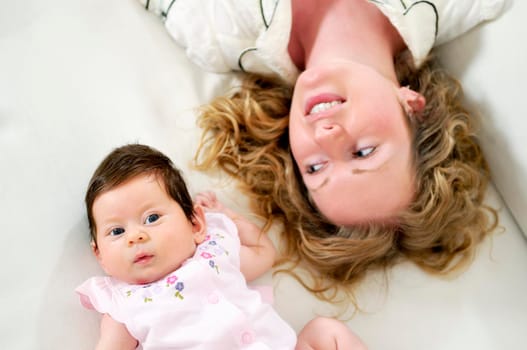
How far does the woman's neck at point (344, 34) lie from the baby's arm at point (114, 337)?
2.23ft

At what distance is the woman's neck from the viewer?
1250mm

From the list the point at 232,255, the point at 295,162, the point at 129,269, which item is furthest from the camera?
the point at 295,162

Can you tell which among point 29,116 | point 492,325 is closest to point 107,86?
point 29,116

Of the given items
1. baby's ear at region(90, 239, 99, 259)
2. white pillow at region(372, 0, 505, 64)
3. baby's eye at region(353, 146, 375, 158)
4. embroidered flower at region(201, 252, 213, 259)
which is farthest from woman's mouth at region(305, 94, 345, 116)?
baby's ear at region(90, 239, 99, 259)

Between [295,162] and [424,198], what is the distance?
0.98 feet

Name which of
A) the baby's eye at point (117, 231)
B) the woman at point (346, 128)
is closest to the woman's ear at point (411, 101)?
the woman at point (346, 128)

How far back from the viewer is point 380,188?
1119 mm

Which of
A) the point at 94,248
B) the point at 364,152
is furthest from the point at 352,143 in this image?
the point at 94,248

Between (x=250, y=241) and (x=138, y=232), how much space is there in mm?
287

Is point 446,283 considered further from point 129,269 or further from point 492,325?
point 129,269

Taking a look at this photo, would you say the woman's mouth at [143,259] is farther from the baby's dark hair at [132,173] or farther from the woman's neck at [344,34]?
the woman's neck at [344,34]

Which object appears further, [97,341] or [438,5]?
[438,5]

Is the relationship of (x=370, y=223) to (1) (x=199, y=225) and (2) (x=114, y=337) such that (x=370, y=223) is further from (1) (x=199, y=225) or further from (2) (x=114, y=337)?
(2) (x=114, y=337)

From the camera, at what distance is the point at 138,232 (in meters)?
0.99
